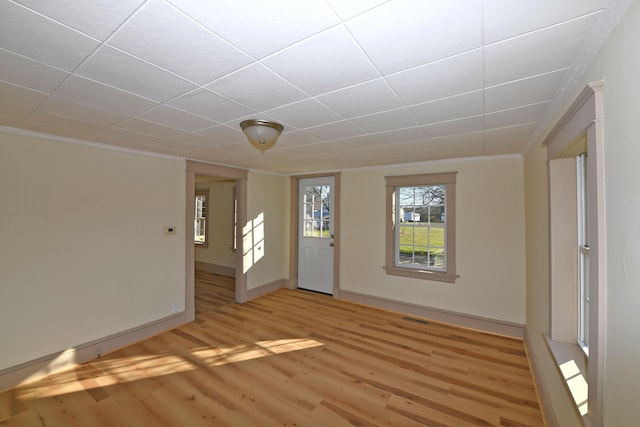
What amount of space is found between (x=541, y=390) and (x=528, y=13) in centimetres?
275

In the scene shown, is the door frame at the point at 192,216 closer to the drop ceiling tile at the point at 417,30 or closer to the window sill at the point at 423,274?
the window sill at the point at 423,274

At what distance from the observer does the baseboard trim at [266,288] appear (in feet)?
15.3

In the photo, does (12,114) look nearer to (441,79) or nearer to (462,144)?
(441,79)

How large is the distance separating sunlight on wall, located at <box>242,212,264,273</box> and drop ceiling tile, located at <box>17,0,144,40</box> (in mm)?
3677

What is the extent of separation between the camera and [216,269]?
6367mm

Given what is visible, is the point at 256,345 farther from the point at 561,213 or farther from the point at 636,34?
the point at 636,34

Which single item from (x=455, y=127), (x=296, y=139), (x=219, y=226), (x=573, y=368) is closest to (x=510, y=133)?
(x=455, y=127)

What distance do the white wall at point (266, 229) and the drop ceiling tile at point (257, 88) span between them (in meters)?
3.01

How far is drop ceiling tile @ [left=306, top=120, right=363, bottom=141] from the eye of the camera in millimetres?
2281

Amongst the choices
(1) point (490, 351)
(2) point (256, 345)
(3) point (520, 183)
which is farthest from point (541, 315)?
(2) point (256, 345)

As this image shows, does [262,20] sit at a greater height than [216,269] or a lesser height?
greater

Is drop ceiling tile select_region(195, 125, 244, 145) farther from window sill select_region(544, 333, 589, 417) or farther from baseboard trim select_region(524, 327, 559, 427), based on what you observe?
baseboard trim select_region(524, 327, 559, 427)

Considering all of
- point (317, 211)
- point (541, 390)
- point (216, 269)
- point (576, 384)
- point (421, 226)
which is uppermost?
point (317, 211)

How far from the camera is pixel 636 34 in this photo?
857 mm
